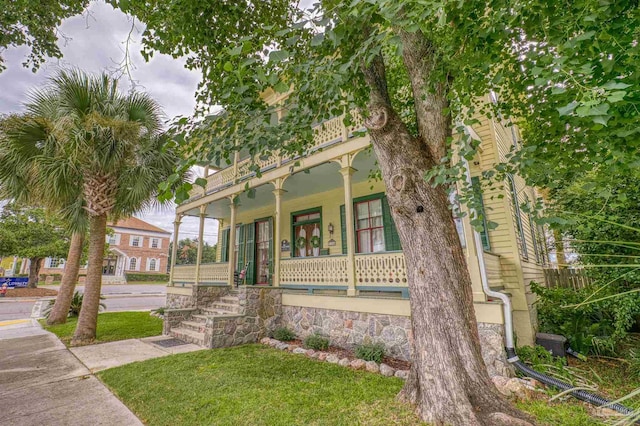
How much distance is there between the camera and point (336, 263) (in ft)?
20.6

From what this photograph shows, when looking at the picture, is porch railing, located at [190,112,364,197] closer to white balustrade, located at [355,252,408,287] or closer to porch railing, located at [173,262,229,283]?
white balustrade, located at [355,252,408,287]

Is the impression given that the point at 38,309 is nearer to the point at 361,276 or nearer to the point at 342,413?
the point at 361,276

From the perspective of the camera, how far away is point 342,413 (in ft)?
10.6

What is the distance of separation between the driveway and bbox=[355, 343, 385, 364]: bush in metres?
3.28

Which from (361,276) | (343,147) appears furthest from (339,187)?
(361,276)

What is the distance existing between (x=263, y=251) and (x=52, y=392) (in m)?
6.92

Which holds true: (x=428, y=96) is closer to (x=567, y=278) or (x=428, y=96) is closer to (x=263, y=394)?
(x=263, y=394)

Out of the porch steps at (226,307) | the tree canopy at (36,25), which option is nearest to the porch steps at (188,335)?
the porch steps at (226,307)

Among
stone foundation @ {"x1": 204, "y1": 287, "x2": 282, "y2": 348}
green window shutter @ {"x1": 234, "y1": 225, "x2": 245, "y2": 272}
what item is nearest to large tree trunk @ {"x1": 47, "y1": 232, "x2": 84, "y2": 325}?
green window shutter @ {"x1": 234, "y1": 225, "x2": 245, "y2": 272}

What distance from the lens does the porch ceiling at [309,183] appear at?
23.1ft

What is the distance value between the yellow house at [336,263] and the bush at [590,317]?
17.9 inches

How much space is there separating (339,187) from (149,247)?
37.0 m

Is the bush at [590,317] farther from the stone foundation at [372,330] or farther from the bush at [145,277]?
A: the bush at [145,277]

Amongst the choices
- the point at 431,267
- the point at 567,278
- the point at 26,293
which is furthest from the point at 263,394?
the point at 26,293
